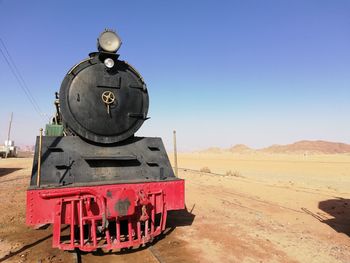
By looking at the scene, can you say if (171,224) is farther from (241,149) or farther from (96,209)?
(241,149)

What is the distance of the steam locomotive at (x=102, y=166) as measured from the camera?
14.3 ft

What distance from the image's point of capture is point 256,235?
20.1 ft

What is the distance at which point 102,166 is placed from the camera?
5.16 m

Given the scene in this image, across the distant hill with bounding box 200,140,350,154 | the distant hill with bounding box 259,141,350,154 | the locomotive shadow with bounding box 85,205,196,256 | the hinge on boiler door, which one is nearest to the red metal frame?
the locomotive shadow with bounding box 85,205,196,256

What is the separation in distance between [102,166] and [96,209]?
864 mm

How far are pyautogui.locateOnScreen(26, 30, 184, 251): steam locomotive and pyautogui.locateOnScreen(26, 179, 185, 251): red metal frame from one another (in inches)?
0.5

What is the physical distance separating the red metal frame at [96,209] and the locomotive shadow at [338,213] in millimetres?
4599

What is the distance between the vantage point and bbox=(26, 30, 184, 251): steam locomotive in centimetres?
436

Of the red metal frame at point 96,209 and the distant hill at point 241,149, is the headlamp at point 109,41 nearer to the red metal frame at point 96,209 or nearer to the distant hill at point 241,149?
the red metal frame at point 96,209

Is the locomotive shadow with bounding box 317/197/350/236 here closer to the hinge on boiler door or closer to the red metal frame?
the red metal frame

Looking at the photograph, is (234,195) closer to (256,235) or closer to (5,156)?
(256,235)

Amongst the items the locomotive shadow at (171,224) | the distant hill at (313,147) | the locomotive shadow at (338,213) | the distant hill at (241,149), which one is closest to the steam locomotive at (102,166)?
the locomotive shadow at (171,224)

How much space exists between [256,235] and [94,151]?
3662 millimetres

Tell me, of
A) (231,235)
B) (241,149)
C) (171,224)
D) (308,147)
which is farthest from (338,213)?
(308,147)
